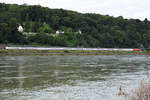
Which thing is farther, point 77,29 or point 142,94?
point 77,29

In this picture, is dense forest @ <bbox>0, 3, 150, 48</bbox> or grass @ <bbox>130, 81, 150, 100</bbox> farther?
dense forest @ <bbox>0, 3, 150, 48</bbox>

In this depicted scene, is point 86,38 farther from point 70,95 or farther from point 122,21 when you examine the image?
point 70,95

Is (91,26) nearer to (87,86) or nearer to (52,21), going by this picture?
(52,21)

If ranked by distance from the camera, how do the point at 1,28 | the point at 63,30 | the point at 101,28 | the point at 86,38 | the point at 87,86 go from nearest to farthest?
the point at 87,86 → the point at 1,28 → the point at 86,38 → the point at 63,30 → the point at 101,28

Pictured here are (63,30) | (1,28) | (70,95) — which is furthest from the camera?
(63,30)

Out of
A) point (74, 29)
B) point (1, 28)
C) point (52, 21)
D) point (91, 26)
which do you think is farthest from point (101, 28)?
point (1, 28)

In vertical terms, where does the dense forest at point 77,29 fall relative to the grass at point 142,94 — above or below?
above

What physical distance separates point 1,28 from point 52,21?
45.9 metres

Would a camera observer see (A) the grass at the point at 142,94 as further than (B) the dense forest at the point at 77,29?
No

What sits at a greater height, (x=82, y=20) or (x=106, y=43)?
(x=82, y=20)

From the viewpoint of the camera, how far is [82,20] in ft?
496

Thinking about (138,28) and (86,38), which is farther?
(138,28)

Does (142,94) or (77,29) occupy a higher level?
(77,29)

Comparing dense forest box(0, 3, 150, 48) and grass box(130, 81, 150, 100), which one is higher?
dense forest box(0, 3, 150, 48)
